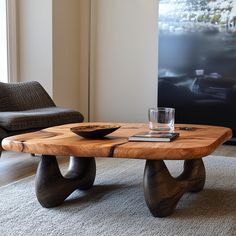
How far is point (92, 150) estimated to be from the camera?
168cm

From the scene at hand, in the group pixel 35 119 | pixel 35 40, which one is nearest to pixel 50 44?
pixel 35 40

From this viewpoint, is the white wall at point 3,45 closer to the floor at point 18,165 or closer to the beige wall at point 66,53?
the beige wall at point 66,53

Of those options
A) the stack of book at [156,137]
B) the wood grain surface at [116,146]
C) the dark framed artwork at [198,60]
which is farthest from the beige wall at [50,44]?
the stack of book at [156,137]

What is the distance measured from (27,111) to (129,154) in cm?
182

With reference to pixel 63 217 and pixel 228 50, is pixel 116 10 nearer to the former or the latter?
pixel 228 50

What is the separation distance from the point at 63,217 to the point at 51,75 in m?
2.62

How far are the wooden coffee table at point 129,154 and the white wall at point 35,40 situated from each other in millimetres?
2126

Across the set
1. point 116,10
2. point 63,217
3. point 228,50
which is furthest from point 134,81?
point 63,217

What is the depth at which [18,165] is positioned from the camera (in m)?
3.03

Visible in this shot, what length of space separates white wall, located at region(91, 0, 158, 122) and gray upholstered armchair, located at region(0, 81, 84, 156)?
1.22 meters

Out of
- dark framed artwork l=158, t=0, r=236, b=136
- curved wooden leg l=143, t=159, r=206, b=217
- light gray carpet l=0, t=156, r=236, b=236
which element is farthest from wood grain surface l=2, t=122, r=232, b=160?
dark framed artwork l=158, t=0, r=236, b=136

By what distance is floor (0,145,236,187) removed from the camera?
2.65 m

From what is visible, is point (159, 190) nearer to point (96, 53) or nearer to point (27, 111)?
point (27, 111)

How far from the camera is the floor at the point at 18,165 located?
2.65 m
